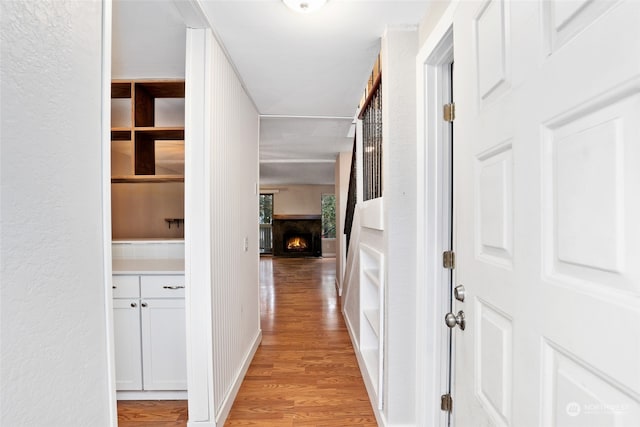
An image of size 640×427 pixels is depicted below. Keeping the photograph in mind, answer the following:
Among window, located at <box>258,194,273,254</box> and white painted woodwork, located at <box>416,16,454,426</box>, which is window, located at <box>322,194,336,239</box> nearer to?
window, located at <box>258,194,273,254</box>

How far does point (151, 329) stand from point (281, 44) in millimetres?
2090

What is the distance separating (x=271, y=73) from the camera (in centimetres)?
233

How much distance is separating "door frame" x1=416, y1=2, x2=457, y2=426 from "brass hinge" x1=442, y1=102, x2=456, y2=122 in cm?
2

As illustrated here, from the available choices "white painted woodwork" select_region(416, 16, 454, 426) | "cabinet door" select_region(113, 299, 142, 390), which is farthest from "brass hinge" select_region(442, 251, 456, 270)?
"cabinet door" select_region(113, 299, 142, 390)

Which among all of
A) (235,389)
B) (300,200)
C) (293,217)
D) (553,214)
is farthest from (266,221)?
(553,214)

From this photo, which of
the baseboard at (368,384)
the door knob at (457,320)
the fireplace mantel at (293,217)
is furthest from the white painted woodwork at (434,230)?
the fireplace mantel at (293,217)

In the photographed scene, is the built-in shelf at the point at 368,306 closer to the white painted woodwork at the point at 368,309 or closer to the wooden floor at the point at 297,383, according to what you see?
the white painted woodwork at the point at 368,309

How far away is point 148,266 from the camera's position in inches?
91.5

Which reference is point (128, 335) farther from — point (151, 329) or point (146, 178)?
point (146, 178)

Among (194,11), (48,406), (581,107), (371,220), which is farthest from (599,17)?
(371,220)

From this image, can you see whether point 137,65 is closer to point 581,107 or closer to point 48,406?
point 48,406

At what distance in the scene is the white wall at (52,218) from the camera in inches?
22.7

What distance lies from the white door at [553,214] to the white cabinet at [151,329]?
1920 millimetres

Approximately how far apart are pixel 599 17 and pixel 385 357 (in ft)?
5.70
